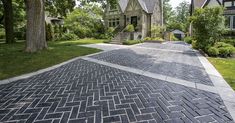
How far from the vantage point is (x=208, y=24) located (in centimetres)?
1277

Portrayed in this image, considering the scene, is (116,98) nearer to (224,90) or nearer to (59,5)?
(224,90)

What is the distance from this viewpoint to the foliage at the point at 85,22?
26.4 metres

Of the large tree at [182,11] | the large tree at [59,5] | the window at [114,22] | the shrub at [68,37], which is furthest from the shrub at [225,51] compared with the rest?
the large tree at [182,11]

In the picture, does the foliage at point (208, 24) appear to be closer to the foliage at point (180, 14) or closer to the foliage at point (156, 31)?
the foliage at point (156, 31)

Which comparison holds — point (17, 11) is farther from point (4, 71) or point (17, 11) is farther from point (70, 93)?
point (70, 93)

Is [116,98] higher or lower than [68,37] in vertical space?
lower

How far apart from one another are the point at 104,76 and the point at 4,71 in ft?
12.9

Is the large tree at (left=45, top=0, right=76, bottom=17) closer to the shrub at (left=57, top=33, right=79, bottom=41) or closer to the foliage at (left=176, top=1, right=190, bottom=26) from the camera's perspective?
the shrub at (left=57, top=33, right=79, bottom=41)

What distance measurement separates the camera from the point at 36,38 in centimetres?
1112

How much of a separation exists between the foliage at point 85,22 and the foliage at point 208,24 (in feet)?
57.2

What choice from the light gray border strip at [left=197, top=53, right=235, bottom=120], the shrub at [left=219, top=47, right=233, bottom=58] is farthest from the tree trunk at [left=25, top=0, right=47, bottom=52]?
the shrub at [left=219, top=47, right=233, bottom=58]

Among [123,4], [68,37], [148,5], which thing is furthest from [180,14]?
[68,37]

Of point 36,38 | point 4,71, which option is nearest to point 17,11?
point 36,38

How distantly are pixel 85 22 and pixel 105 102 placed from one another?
24907 millimetres
